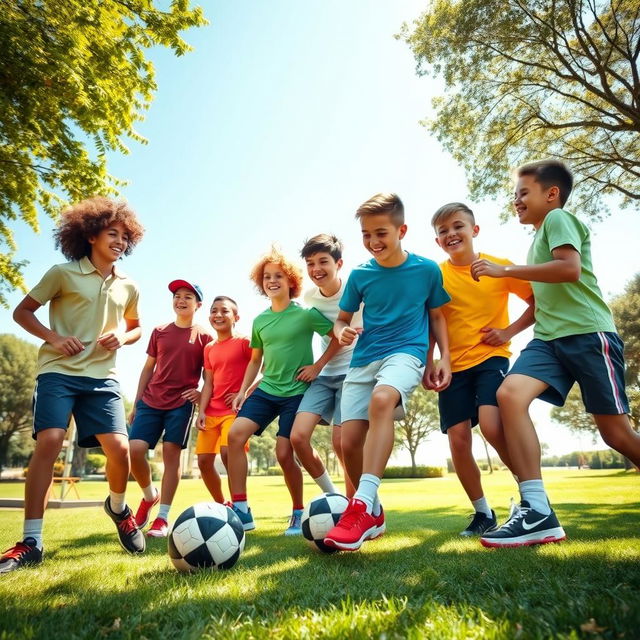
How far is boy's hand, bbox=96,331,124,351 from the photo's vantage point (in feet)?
14.0

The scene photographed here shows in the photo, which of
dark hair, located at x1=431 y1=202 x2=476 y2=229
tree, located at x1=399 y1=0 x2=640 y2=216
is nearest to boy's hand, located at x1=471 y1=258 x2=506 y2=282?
dark hair, located at x1=431 y1=202 x2=476 y2=229

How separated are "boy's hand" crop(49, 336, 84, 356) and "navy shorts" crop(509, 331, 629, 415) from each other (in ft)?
11.9

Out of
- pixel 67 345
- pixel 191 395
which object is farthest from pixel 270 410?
pixel 67 345

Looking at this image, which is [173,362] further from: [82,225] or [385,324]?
[385,324]

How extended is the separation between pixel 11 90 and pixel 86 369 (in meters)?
5.56

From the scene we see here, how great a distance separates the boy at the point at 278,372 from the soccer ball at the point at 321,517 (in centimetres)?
159

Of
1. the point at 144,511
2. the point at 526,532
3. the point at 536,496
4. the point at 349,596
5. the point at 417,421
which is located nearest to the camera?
the point at 349,596

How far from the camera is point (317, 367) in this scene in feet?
17.3

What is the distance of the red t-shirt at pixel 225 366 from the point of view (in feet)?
21.4

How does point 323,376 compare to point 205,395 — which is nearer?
point 323,376

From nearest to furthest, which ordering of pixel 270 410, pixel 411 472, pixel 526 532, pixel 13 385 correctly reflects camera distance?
pixel 526 532
pixel 270 410
pixel 411 472
pixel 13 385

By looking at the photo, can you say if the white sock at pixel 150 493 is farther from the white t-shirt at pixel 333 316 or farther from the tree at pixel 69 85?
the tree at pixel 69 85

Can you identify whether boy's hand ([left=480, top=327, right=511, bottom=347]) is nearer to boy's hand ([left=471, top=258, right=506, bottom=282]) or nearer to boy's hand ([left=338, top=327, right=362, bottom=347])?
boy's hand ([left=471, top=258, right=506, bottom=282])

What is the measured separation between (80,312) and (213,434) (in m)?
2.78
